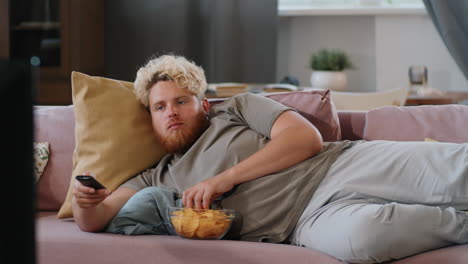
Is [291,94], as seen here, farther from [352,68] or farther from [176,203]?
[352,68]

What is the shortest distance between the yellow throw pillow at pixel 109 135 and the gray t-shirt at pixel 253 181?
0.05m

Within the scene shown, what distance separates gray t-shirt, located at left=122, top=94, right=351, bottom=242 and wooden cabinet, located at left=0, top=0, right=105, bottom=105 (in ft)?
8.67

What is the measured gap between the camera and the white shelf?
431 cm

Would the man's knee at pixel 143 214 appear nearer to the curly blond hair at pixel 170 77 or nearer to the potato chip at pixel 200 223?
the potato chip at pixel 200 223

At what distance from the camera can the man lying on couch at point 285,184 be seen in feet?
5.15

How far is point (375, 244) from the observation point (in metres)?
1.50

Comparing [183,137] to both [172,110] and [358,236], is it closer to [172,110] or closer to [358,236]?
[172,110]

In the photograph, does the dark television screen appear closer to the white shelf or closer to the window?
the white shelf

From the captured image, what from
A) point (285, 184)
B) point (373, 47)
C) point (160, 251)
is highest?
point (373, 47)

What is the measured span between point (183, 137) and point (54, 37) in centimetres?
285

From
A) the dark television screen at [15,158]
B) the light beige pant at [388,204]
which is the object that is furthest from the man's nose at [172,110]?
the dark television screen at [15,158]

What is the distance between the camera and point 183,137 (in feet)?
6.39

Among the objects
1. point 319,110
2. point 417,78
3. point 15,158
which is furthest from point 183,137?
point 417,78

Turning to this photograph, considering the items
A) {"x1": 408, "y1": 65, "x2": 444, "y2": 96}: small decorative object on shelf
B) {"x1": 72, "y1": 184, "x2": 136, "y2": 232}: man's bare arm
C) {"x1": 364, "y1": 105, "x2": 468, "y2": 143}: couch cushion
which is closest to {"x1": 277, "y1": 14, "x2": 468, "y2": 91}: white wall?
{"x1": 408, "y1": 65, "x2": 444, "y2": 96}: small decorative object on shelf
